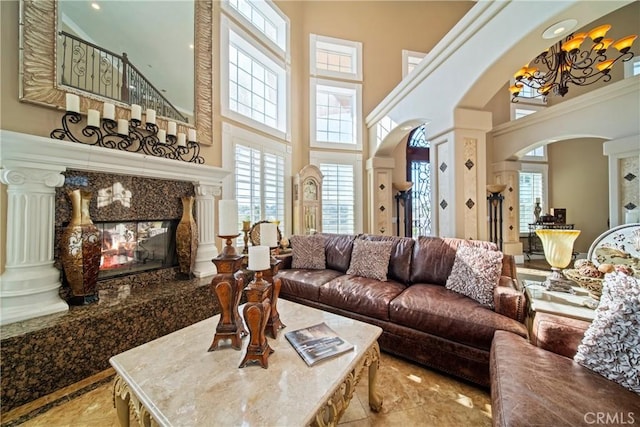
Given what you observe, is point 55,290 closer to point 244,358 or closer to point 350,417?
point 244,358

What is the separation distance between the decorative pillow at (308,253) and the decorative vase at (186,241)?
120 cm

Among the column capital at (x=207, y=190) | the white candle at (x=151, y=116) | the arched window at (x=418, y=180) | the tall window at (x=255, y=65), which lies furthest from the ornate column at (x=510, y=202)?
the white candle at (x=151, y=116)

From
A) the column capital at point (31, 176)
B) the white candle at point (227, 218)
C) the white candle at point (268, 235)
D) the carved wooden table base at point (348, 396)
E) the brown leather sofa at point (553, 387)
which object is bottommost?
the carved wooden table base at point (348, 396)

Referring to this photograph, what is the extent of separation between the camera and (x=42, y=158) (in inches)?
71.6

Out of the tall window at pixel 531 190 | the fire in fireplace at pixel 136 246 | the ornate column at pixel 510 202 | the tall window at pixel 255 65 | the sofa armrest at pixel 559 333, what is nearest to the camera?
the sofa armrest at pixel 559 333

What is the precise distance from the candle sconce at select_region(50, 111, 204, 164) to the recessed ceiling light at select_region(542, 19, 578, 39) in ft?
12.0

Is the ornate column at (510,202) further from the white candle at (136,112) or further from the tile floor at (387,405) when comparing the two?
the white candle at (136,112)

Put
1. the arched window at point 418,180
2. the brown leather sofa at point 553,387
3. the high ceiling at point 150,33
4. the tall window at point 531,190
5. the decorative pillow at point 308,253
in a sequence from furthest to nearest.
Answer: the tall window at point 531,190, the arched window at point 418,180, the decorative pillow at point 308,253, the high ceiling at point 150,33, the brown leather sofa at point 553,387

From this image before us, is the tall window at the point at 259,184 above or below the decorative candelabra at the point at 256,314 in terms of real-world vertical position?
above

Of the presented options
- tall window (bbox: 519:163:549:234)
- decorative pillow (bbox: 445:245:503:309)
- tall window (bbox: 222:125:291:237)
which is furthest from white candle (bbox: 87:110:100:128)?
tall window (bbox: 519:163:549:234)

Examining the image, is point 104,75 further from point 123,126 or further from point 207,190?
point 207,190

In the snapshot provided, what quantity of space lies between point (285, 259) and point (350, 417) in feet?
6.65

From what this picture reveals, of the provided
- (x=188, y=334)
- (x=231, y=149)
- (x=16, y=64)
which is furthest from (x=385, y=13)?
(x=188, y=334)

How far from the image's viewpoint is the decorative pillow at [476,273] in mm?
1941
